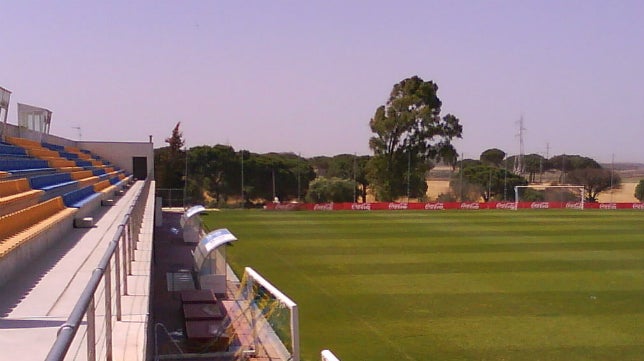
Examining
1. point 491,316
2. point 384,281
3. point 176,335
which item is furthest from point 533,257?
point 176,335

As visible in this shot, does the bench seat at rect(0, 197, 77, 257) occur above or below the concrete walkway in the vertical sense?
above

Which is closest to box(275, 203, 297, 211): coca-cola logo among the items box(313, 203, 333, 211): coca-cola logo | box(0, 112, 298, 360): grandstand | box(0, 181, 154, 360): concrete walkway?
box(313, 203, 333, 211): coca-cola logo

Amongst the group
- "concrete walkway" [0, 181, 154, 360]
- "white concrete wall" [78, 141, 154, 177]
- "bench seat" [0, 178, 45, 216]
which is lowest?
"concrete walkway" [0, 181, 154, 360]

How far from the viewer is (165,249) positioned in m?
21.4

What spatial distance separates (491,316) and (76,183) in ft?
26.3

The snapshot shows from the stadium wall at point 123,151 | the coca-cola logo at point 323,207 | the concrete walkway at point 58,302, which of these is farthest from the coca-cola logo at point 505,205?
the concrete walkway at point 58,302

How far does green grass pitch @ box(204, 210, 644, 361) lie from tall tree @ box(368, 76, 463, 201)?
23.3 meters

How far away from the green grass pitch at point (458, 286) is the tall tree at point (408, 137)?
76.4 feet

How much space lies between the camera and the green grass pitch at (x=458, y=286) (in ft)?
34.2

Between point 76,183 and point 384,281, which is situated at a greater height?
point 76,183

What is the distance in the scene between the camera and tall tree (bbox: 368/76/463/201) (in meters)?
54.0

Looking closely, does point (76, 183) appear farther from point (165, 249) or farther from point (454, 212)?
point (454, 212)

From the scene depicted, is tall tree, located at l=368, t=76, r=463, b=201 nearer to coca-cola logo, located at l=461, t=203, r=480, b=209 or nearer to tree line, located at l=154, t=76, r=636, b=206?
tree line, located at l=154, t=76, r=636, b=206

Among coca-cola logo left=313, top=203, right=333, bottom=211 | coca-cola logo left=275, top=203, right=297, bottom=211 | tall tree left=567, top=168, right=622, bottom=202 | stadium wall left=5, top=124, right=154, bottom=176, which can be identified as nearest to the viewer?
stadium wall left=5, top=124, right=154, bottom=176
